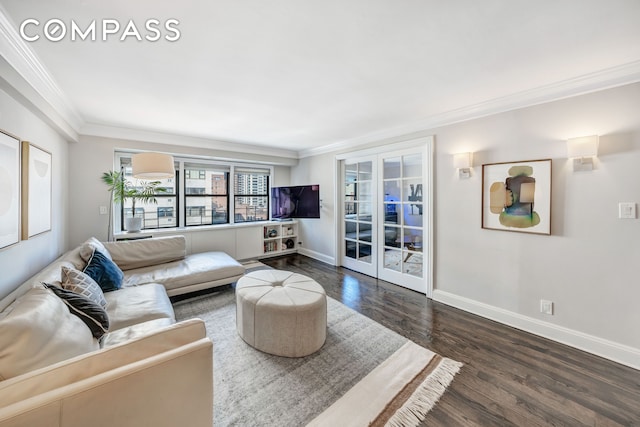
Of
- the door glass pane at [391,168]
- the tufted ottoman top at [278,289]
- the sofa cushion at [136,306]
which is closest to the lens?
the sofa cushion at [136,306]

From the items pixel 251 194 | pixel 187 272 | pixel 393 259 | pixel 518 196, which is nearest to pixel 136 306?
pixel 187 272

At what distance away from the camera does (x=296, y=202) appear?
15.8ft

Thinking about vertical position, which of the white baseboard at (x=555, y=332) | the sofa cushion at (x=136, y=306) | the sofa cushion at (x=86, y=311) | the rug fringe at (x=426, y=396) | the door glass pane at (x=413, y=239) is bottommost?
the rug fringe at (x=426, y=396)

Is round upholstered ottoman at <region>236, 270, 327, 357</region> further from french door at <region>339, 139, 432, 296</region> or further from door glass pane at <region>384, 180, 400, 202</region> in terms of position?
door glass pane at <region>384, 180, 400, 202</region>

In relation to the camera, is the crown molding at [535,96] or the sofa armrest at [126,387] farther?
the crown molding at [535,96]

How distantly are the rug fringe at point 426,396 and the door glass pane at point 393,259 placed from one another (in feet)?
5.77

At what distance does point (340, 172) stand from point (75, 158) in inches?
156

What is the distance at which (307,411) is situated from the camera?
1.55 meters

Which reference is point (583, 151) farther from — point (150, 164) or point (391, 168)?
Answer: point (150, 164)

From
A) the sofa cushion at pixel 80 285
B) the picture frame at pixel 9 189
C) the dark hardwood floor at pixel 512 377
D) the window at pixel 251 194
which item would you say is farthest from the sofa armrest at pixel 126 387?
the window at pixel 251 194

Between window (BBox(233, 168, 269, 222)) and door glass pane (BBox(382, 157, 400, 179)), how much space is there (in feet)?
9.42

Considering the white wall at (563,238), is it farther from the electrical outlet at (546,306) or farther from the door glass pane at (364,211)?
the door glass pane at (364,211)

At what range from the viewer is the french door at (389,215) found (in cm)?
337

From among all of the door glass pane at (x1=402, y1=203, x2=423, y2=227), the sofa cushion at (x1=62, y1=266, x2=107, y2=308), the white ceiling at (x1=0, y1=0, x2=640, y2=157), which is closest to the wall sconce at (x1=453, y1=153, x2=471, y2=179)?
the white ceiling at (x1=0, y1=0, x2=640, y2=157)
